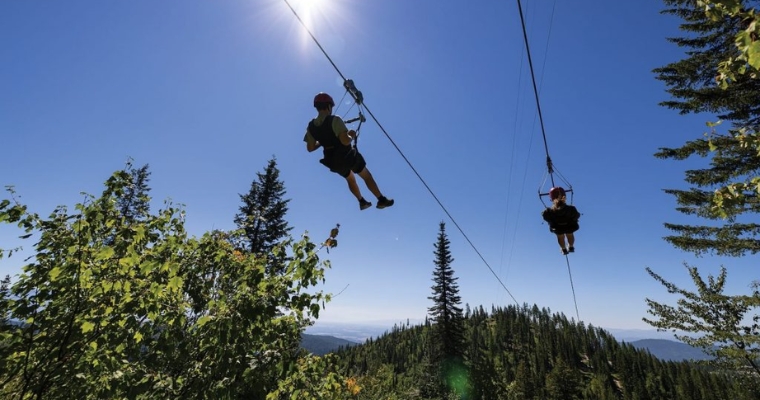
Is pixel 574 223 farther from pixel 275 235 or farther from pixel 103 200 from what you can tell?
pixel 275 235

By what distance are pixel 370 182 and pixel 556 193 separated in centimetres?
584

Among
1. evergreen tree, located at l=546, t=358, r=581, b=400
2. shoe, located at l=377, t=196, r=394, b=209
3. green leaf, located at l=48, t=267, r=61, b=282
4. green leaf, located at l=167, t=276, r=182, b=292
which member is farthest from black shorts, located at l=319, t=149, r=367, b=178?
evergreen tree, located at l=546, t=358, r=581, b=400

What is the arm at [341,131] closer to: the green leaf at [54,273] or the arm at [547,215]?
the green leaf at [54,273]

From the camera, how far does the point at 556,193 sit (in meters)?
8.95

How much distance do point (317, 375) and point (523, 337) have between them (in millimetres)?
118232

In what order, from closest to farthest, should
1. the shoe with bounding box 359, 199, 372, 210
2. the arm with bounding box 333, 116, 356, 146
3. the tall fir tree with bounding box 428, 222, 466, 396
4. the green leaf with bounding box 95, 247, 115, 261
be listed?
the green leaf with bounding box 95, 247, 115, 261
the arm with bounding box 333, 116, 356, 146
the shoe with bounding box 359, 199, 372, 210
the tall fir tree with bounding box 428, 222, 466, 396

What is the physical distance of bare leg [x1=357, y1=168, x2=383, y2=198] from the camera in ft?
19.3

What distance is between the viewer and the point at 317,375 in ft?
15.1

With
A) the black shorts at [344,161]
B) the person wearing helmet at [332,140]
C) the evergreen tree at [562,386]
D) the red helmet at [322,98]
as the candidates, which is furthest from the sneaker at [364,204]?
the evergreen tree at [562,386]

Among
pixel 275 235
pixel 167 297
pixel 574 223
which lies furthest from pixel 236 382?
pixel 275 235

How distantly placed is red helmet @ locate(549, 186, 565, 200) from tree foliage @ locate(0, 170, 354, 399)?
750 centimetres

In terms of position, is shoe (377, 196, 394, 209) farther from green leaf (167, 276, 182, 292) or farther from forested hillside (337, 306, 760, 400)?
forested hillside (337, 306, 760, 400)

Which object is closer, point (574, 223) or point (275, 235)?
point (574, 223)

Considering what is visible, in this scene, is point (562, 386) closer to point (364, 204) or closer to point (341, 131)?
point (364, 204)
